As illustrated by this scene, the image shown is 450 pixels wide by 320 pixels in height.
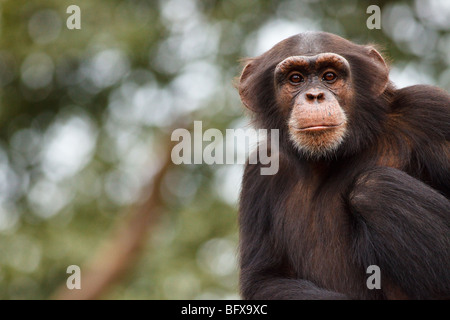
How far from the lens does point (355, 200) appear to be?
4785mm

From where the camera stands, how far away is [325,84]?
17.4 feet

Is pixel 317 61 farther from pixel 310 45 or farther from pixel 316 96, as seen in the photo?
pixel 316 96

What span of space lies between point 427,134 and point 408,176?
45 centimetres

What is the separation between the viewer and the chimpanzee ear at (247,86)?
596cm

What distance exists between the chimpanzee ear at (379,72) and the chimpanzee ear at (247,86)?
1073 mm

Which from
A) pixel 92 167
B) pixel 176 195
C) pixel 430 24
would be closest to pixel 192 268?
pixel 176 195

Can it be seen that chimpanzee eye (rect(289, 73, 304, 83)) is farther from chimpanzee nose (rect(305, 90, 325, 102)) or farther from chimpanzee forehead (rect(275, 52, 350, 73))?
chimpanzee nose (rect(305, 90, 325, 102))

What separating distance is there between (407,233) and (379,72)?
1.51 m

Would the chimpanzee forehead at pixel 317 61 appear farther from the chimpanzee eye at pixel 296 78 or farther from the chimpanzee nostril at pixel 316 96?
the chimpanzee nostril at pixel 316 96
